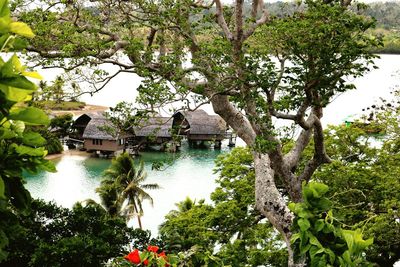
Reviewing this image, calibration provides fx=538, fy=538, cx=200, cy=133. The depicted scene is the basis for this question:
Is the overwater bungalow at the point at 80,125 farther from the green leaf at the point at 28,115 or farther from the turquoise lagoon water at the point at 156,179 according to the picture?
the green leaf at the point at 28,115

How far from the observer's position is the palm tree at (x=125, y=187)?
15859mm

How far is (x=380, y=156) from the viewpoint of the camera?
30.6 ft

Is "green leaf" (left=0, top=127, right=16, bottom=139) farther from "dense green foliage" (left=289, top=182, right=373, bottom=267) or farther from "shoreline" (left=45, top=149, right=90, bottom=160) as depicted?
"shoreline" (left=45, top=149, right=90, bottom=160)

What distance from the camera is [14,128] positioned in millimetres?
1254

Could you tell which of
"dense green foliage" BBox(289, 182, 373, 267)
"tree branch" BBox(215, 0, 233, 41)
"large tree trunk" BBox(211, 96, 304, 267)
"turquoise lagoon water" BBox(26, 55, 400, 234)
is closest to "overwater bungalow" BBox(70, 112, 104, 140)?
"turquoise lagoon water" BBox(26, 55, 400, 234)

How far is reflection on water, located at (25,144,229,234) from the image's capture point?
19.4 metres

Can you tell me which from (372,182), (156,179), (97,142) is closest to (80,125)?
(97,142)

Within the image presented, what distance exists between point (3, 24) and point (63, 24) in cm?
625

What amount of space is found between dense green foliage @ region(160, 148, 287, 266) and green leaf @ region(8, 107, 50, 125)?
6283 mm

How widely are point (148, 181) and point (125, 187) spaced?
4.92 meters

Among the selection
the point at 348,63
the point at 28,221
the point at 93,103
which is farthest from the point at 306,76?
the point at 93,103

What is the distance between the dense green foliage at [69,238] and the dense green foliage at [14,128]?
168 inches

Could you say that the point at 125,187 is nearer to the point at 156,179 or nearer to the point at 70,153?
the point at 156,179

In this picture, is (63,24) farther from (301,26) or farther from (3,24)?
(3,24)
